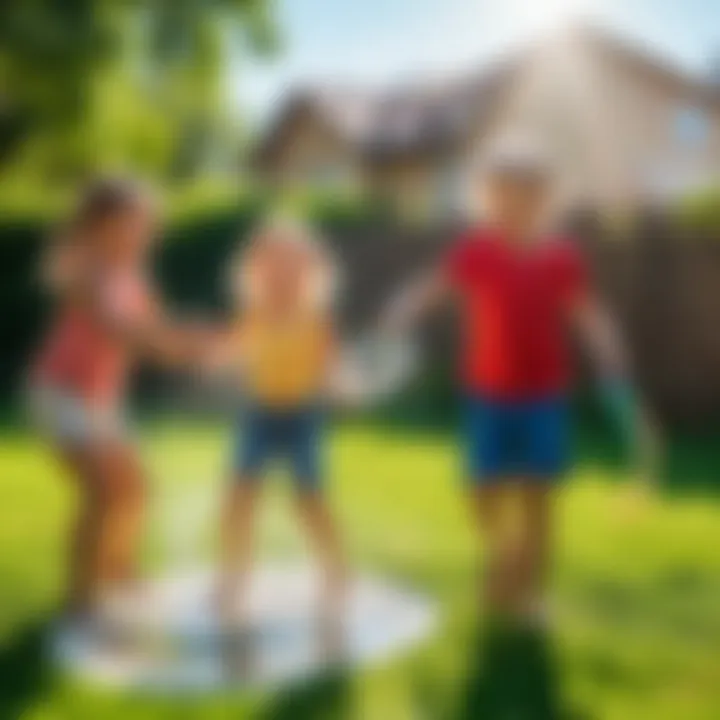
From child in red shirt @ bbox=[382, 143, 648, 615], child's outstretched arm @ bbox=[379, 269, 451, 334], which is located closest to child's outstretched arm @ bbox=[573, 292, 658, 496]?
child in red shirt @ bbox=[382, 143, 648, 615]

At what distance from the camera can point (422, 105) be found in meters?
1.03

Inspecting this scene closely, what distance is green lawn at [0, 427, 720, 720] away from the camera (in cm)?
100

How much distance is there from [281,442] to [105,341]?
15 cm

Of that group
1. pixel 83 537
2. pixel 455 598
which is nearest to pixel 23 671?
pixel 83 537

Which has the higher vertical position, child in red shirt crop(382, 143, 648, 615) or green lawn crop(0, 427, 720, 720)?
child in red shirt crop(382, 143, 648, 615)

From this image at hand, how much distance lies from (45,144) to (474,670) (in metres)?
0.51

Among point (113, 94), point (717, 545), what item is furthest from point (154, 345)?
point (717, 545)

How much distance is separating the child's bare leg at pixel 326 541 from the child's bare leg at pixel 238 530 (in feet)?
0.12

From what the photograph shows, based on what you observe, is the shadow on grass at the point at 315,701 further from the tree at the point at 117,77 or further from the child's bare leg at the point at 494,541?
the tree at the point at 117,77

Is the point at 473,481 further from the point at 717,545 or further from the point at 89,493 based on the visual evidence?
the point at 89,493

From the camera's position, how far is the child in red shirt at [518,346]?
1.01 meters

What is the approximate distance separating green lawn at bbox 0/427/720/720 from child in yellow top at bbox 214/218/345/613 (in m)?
0.02

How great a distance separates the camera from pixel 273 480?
3.38 ft

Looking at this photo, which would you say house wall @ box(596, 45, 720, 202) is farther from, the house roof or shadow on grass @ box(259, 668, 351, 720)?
shadow on grass @ box(259, 668, 351, 720)
